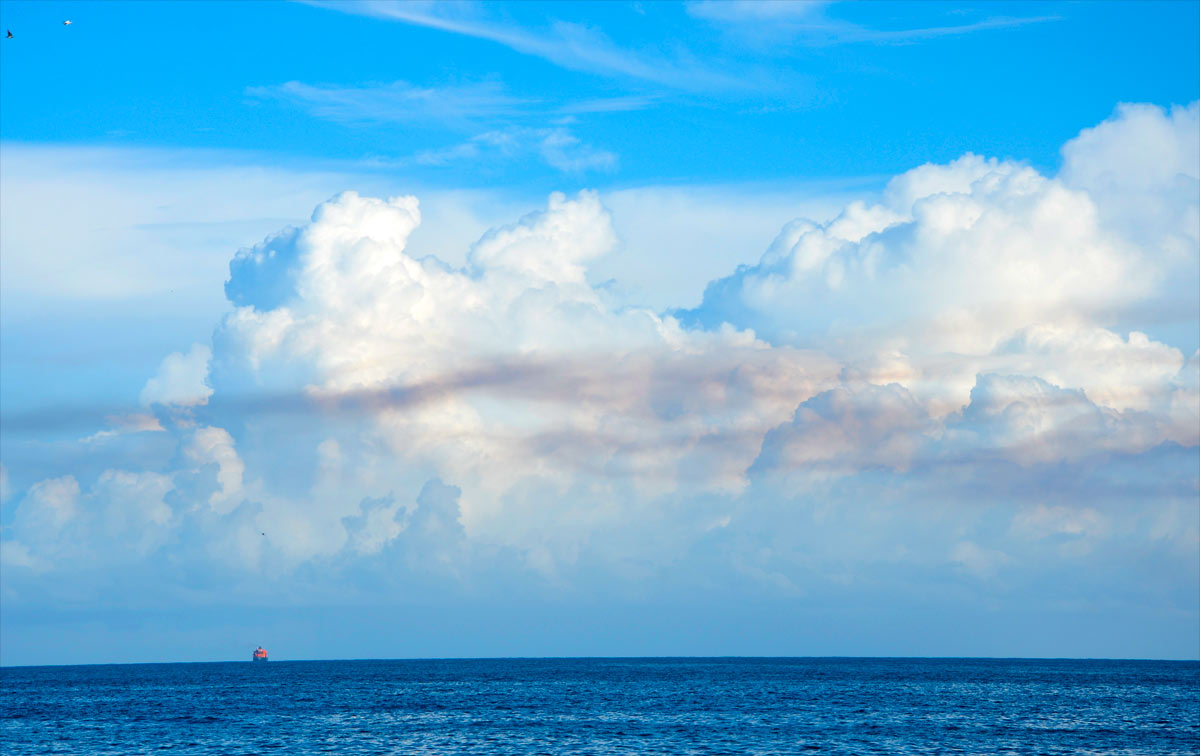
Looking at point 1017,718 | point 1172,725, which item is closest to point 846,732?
point 1017,718

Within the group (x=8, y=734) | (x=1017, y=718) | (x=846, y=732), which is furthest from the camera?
→ (x=1017, y=718)

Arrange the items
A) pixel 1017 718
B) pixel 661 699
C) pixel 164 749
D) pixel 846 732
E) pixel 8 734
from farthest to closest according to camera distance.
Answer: pixel 661 699, pixel 1017 718, pixel 8 734, pixel 846 732, pixel 164 749

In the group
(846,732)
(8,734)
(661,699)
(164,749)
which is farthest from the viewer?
(661,699)

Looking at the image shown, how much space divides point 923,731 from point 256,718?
3366 inches

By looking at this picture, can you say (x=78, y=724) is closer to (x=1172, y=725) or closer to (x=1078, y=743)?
(x=1078, y=743)

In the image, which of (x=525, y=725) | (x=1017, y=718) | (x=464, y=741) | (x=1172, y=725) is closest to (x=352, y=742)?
(x=464, y=741)

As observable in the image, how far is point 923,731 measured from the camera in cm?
13200

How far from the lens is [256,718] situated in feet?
518

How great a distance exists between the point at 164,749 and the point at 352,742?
18.3 meters

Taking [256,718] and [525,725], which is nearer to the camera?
[525,725]

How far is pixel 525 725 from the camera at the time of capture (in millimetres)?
140625

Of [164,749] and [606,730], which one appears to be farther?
[606,730]

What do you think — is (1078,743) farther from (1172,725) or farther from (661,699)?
(661,699)

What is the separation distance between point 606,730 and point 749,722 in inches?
812
